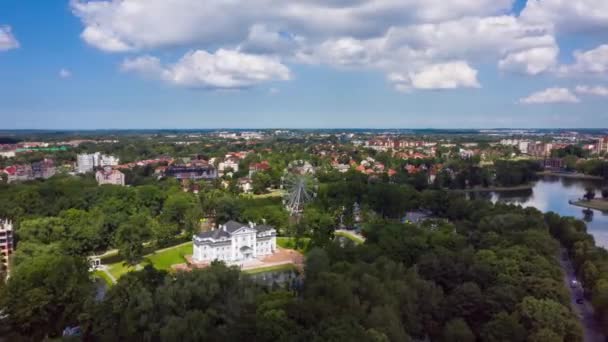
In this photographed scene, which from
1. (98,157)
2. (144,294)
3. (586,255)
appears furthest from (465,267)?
(98,157)

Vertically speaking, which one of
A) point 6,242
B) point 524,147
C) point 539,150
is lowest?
point 6,242

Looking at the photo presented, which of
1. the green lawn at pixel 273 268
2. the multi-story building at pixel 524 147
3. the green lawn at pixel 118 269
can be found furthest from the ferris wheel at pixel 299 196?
the multi-story building at pixel 524 147

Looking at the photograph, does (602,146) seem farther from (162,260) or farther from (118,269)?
(118,269)

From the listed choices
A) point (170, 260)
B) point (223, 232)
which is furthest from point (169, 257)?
point (223, 232)

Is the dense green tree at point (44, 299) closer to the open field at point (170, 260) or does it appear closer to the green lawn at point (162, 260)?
the open field at point (170, 260)

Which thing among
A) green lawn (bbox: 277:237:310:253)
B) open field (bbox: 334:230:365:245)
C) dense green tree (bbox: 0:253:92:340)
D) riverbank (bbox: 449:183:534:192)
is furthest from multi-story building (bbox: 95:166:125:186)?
riverbank (bbox: 449:183:534:192)

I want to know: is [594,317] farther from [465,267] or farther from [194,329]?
[194,329]
